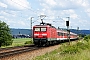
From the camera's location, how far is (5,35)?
2687 inches

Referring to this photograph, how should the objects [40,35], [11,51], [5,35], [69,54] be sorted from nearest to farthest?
[69,54] < [11,51] < [40,35] < [5,35]

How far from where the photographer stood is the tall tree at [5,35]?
65256 mm

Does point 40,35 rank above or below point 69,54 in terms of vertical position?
above

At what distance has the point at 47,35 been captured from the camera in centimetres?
3497

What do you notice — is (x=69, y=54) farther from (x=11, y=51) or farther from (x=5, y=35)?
(x=5, y=35)

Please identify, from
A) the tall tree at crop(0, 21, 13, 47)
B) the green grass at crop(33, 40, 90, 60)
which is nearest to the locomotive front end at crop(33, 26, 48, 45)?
the green grass at crop(33, 40, 90, 60)

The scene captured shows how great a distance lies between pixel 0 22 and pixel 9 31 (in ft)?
14.2

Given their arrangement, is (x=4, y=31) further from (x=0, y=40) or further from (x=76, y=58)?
(x=76, y=58)

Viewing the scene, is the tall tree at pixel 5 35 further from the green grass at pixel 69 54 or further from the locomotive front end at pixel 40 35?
the green grass at pixel 69 54

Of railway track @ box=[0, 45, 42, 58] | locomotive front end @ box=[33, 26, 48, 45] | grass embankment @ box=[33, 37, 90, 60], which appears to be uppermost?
locomotive front end @ box=[33, 26, 48, 45]

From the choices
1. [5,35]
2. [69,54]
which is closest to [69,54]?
[69,54]

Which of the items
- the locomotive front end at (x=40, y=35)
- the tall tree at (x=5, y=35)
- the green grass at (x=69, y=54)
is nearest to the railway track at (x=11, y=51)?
the green grass at (x=69, y=54)

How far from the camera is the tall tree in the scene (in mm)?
65256

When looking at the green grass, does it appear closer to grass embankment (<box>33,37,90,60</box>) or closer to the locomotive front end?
grass embankment (<box>33,37,90,60</box>)
